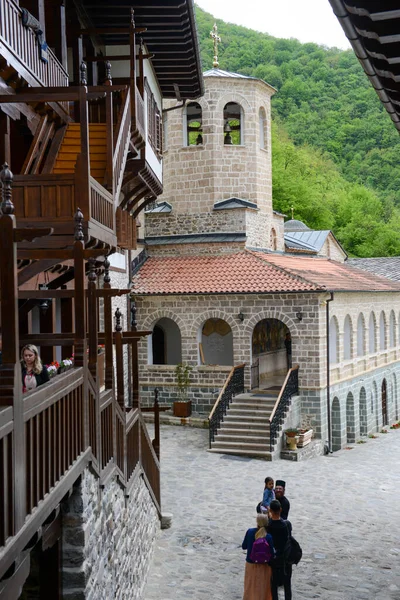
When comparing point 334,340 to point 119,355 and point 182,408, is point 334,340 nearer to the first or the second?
point 182,408

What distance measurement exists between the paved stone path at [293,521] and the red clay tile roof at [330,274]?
5394 millimetres

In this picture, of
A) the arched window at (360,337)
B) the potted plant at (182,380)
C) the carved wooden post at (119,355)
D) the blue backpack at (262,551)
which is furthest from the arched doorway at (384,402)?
the blue backpack at (262,551)

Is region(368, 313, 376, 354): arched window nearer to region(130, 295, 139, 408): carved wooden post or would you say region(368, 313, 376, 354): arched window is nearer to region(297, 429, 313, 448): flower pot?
region(297, 429, 313, 448): flower pot

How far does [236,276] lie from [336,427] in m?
5.71

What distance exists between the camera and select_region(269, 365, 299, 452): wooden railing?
19891 millimetres

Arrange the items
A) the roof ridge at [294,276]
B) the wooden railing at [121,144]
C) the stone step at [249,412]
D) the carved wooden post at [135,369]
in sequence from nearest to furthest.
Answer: the wooden railing at [121,144], the carved wooden post at [135,369], the stone step at [249,412], the roof ridge at [294,276]

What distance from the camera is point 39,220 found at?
26.1 ft

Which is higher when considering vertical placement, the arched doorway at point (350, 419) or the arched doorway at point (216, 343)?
the arched doorway at point (216, 343)

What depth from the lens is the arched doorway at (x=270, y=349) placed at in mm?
25766

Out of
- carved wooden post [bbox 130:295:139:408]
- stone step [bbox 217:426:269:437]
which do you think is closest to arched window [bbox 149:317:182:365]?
stone step [bbox 217:426:269:437]

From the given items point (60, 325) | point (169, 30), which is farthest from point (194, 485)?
point (169, 30)

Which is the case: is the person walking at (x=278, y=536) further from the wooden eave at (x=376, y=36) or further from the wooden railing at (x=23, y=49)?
the wooden railing at (x=23, y=49)

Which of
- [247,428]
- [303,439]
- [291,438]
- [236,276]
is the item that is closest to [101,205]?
[247,428]

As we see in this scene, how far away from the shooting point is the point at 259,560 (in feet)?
29.3
